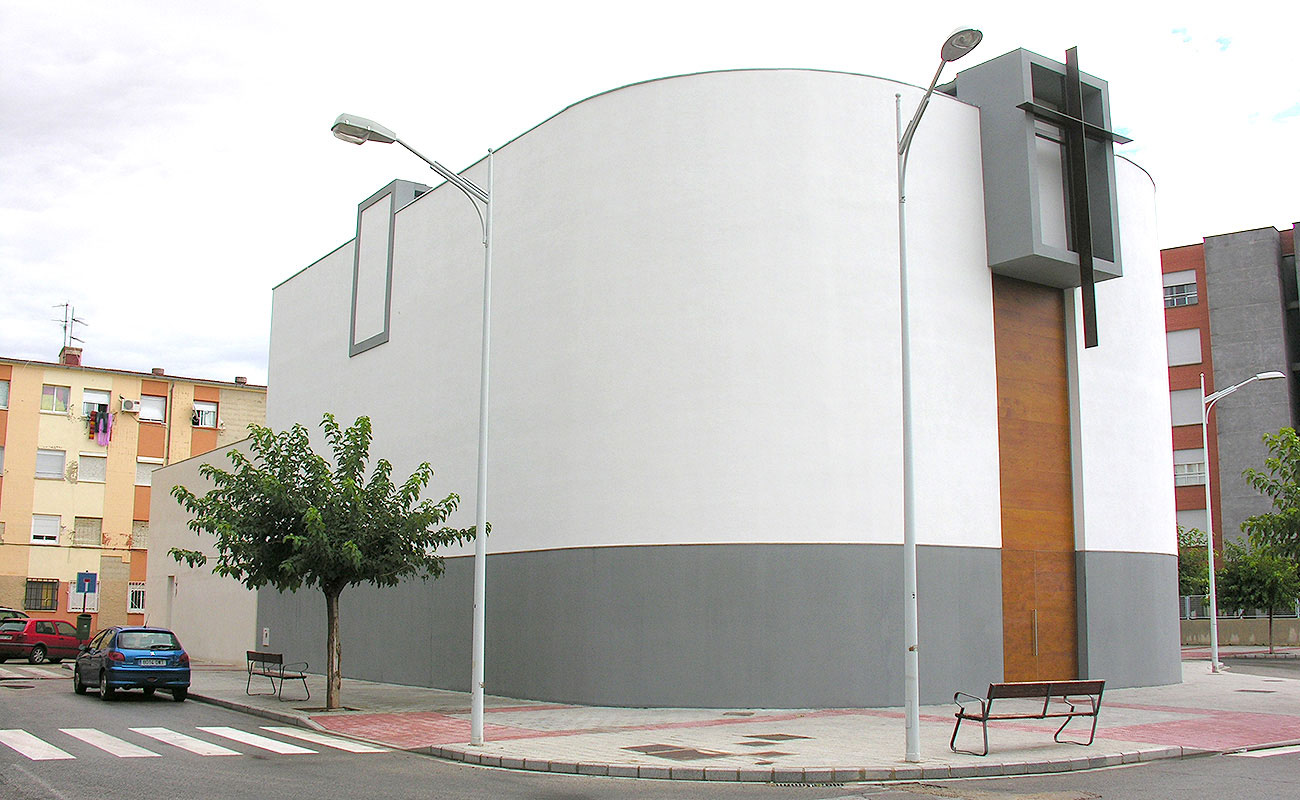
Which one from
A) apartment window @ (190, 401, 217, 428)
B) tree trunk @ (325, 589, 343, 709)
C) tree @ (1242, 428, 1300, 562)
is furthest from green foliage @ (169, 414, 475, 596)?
apartment window @ (190, 401, 217, 428)

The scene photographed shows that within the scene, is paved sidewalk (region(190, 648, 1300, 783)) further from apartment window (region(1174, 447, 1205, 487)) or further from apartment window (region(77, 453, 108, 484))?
apartment window (region(77, 453, 108, 484))

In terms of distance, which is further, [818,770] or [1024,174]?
[1024,174]

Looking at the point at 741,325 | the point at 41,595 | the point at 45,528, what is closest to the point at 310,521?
the point at 741,325

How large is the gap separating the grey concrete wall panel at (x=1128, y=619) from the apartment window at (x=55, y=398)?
158ft

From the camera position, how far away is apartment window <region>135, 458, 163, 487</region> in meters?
54.4

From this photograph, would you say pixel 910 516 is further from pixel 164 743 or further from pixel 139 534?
pixel 139 534

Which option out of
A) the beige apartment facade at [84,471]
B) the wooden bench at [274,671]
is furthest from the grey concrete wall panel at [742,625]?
the beige apartment facade at [84,471]

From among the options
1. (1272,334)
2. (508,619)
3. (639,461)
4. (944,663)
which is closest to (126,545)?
(508,619)

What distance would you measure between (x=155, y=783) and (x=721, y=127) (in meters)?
15.0

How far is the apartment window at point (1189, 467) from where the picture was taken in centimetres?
5462

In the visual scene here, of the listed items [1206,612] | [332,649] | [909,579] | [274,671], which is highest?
[909,579]

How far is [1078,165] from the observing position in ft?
75.9

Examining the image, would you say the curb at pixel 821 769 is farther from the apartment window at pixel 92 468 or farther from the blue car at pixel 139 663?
the apartment window at pixel 92 468

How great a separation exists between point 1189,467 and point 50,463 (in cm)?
5566
